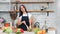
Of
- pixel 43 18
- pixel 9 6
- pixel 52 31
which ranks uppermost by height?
pixel 9 6

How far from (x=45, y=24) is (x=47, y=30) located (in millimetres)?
72

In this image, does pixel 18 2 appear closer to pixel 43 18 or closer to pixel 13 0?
pixel 13 0

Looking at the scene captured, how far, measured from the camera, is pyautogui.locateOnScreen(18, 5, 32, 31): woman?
1.89m

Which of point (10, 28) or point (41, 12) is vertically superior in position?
point (41, 12)

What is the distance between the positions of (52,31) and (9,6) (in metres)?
0.56

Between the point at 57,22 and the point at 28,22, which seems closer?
the point at 57,22

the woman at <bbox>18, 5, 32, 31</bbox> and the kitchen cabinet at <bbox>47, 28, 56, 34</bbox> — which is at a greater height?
the woman at <bbox>18, 5, 32, 31</bbox>

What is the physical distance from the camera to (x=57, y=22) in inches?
70.4

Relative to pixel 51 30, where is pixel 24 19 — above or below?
above

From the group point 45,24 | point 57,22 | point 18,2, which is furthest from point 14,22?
point 57,22

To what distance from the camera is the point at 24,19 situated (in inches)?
74.6

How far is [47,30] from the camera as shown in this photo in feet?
6.18

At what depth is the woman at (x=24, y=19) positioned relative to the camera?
1891mm

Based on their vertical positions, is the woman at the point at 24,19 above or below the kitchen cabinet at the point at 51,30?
above
